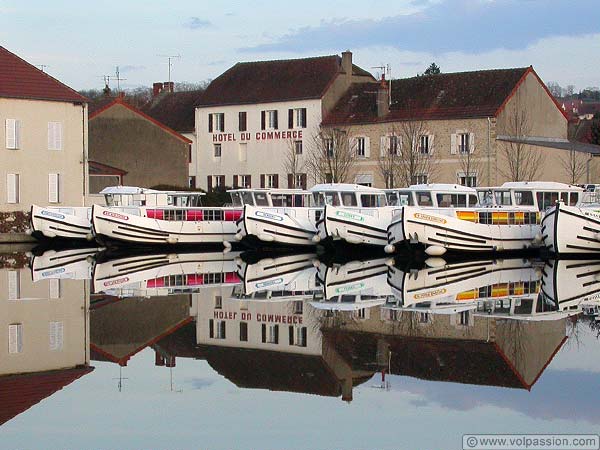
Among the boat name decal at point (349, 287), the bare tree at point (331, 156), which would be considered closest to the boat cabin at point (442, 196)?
the boat name decal at point (349, 287)

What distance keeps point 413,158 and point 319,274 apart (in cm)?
3508

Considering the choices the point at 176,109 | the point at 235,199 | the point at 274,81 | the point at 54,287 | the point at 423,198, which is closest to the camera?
the point at 54,287

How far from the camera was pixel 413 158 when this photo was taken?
68.9 metres

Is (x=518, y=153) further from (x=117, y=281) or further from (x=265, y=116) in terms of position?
(x=117, y=281)

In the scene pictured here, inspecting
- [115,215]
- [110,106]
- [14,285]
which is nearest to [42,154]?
[115,215]

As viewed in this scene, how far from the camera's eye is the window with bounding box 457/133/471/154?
69125 mm

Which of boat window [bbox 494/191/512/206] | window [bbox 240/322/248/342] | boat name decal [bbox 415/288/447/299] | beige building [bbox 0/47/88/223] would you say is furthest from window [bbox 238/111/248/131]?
window [bbox 240/322/248/342]

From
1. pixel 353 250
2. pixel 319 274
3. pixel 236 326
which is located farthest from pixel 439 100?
pixel 236 326

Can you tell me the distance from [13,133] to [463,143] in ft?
85.8

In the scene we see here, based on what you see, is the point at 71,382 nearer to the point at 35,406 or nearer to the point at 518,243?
the point at 35,406

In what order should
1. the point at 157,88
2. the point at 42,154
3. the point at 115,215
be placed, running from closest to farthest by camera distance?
the point at 115,215 → the point at 42,154 → the point at 157,88

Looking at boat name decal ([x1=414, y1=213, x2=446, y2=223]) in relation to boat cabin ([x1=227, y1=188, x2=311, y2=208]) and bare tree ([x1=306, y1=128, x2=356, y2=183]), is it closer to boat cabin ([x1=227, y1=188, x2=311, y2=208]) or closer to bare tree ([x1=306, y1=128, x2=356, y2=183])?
boat cabin ([x1=227, y1=188, x2=311, y2=208])

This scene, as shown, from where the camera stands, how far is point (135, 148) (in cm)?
7081

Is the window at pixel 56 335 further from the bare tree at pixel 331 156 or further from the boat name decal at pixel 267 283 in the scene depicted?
the bare tree at pixel 331 156
